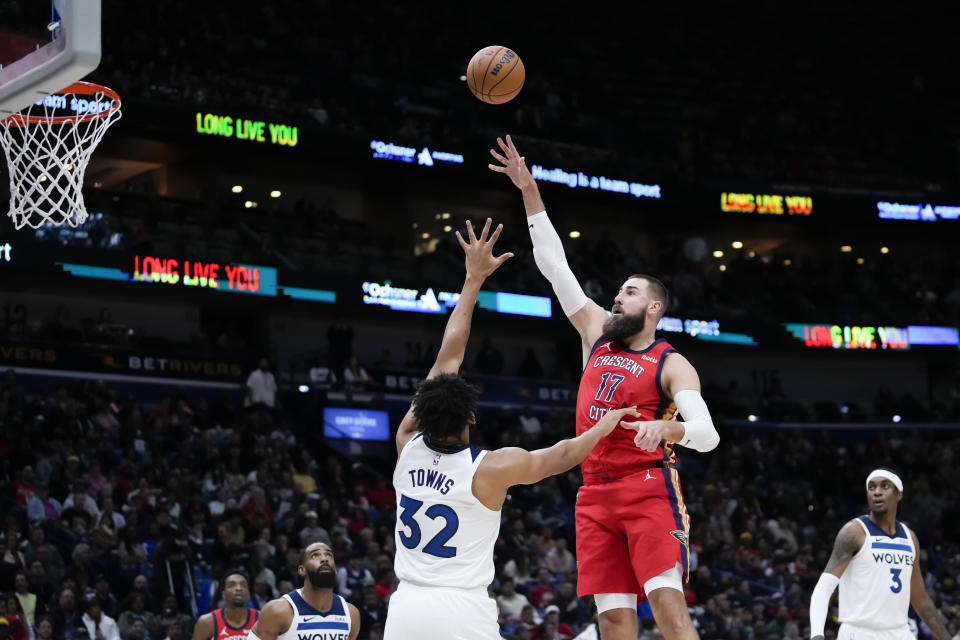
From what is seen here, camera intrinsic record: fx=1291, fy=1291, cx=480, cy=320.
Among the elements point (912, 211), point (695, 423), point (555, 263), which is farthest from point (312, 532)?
point (912, 211)

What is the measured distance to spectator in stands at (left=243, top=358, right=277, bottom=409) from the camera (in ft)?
72.1

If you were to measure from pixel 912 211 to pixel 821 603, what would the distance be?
89.1 feet

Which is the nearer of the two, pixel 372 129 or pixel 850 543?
pixel 850 543

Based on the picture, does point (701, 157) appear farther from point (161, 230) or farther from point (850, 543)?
point (850, 543)

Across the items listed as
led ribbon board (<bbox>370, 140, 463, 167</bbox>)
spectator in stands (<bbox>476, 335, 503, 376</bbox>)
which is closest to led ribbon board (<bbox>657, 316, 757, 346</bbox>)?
spectator in stands (<bbox>476, 335, 503, 376</bbox>)

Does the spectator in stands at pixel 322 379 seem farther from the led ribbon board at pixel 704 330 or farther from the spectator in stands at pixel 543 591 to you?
the led ribbon board at pixel 704 330

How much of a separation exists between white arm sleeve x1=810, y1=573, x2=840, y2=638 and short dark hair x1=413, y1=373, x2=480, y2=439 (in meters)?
4.16

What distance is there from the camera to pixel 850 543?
9523mm

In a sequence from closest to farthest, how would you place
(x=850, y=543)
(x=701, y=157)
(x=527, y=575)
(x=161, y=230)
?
1. (x=850, y=543)
2. (x=527, y=575)
3. (x=161, y=230)
4. (x=701, y=157)

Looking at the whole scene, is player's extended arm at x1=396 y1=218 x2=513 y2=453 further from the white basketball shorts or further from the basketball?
the basketball

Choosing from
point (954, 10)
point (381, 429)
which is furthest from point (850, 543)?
point (954, 10)

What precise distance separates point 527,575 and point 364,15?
17610mm

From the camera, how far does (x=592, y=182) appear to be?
30.1 meters

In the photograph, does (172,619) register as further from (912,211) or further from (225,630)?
(912,211)
